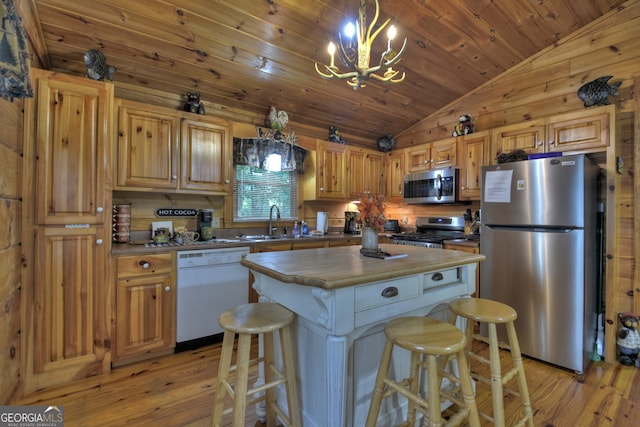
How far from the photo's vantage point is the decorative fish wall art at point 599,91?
99.9 inches

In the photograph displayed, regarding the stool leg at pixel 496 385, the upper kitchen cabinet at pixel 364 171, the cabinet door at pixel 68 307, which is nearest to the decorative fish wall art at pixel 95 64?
the cabinet door at pixel 68 307

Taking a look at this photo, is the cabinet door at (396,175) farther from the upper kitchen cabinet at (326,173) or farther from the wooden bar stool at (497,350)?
the wooden bar stool at (497,350)

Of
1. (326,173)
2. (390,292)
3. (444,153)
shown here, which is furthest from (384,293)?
(444,153)

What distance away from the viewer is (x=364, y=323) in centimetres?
134

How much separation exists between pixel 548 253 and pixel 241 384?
2461 millimetres

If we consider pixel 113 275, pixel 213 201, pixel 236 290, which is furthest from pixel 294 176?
pixel 113 275

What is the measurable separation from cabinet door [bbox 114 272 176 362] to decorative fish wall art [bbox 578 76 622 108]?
3.91 m

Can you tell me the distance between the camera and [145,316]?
2.37m

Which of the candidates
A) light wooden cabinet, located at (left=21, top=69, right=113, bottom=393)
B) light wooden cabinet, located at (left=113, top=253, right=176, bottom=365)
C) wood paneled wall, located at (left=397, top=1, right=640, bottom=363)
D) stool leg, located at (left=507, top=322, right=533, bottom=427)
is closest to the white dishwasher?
light wooden cabinet, located at (left=113, top=253, right=176, bottom=365)

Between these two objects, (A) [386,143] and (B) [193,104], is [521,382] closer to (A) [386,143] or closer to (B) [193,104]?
(B) [193,104]

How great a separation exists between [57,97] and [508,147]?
3.88m

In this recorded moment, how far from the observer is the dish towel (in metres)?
1.04

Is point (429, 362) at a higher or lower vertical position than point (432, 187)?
lower

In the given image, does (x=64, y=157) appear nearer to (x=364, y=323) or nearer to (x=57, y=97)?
(x=57, y=97)
